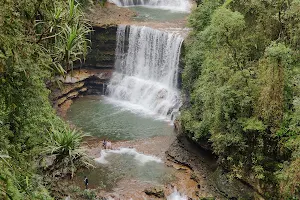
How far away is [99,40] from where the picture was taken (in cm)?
3000

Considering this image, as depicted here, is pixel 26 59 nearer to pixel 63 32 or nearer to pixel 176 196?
pixel 63 32

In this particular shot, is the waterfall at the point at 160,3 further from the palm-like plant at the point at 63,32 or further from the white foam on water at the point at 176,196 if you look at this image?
the palm-like plant at the point at 63,32

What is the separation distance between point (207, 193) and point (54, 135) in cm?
937

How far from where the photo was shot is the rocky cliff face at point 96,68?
28547mm

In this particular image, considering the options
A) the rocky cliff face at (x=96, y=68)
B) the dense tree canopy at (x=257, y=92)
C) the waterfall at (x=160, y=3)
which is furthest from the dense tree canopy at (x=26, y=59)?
the waterfall at (x=160, y=3)

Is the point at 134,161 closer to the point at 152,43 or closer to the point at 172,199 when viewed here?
the point at 172,199

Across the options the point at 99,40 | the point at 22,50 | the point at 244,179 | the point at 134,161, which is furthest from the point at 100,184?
the point at 99,40

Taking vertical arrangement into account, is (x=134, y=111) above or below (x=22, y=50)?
below

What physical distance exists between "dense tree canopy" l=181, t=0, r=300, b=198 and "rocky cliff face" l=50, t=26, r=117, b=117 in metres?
13.4

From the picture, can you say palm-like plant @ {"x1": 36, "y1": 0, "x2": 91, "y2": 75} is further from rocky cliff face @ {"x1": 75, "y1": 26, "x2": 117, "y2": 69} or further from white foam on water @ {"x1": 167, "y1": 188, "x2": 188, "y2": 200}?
rocky cliff face @ {"x1": 75, "y1": 26, "x2": 117, "y2": 69}

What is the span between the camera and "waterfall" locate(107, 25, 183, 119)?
27328mm

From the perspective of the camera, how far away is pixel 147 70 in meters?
29.7

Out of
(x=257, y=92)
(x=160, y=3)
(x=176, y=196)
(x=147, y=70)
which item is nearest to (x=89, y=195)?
(x=176, y=196)

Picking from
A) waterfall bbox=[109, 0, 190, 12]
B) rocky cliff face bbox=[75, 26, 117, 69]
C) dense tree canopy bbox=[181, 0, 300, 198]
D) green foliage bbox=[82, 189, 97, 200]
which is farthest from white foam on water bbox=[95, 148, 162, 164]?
waterfall bbox=[109, 0, 190, 12]
